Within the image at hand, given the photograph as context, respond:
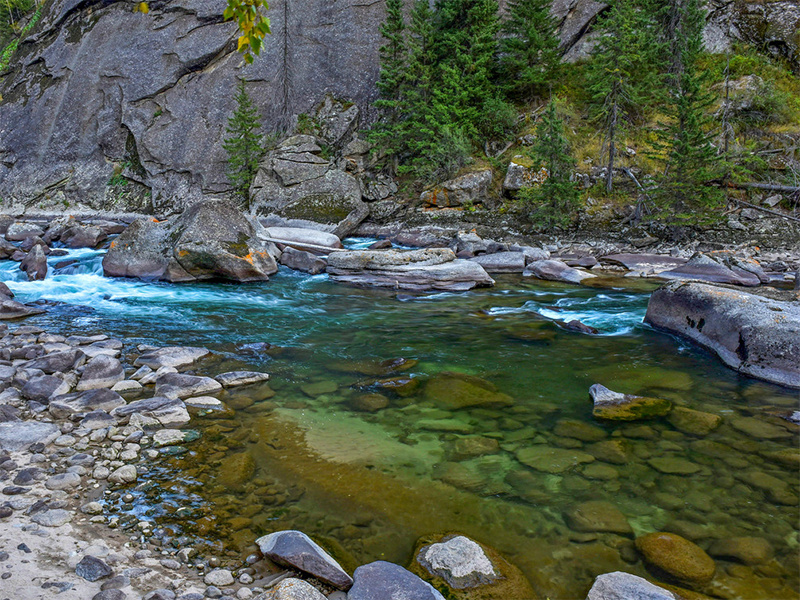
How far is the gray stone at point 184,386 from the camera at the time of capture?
488 centimetres

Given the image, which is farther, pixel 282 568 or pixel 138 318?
pixel 138 318

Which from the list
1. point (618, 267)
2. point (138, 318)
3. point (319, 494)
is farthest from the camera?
point (618, 267)

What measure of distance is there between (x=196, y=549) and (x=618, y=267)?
45.0 ft

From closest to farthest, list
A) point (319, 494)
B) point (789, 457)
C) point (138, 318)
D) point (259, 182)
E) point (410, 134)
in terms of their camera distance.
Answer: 1. point (319, 494)
2. point (789, 457)
3. point (138, 318)
4. point (410, 134)
5. point (259, 182)

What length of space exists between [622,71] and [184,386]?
2092cm

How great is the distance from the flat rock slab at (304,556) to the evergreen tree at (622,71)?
19.2 meters

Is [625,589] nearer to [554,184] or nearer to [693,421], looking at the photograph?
[693,421]

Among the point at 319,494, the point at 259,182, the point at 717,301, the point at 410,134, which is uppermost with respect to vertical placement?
the point at 410,134

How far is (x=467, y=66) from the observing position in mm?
22703

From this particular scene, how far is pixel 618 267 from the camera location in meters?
13.9

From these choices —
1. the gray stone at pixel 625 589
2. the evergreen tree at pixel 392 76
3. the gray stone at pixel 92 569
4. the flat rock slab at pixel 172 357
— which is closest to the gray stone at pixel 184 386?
the flat rock slab at pixel 172 357

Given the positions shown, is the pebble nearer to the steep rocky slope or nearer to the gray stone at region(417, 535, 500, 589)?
the gray stone at region(417, 535, 500, 589)

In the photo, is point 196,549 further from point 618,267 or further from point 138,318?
point 618,267

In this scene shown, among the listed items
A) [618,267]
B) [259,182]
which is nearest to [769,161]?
[618,267]
